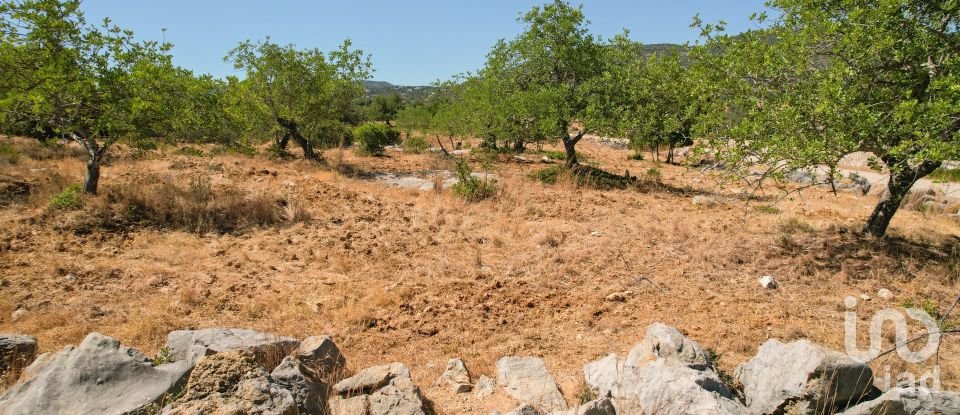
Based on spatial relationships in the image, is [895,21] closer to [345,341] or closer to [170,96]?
[345,341]

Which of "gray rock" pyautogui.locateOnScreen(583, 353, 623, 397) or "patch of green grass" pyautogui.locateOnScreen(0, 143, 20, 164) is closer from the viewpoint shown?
"gray rock" pyautogui.locateOnScreen(583, 353, 623, 397)

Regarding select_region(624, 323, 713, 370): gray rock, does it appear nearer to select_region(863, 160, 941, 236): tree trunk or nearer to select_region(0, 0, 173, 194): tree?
select_region(863, 160, 941, 236): tree trunk

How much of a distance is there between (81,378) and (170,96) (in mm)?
8049

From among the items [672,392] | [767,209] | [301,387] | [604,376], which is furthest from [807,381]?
[767,209]

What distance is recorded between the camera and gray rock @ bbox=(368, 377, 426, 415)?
382cm

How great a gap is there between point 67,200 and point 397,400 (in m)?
8.55

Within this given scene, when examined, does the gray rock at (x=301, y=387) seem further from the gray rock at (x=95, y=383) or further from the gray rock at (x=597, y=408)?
the gray rock at (x=597, y=408)

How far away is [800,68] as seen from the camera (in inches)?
288

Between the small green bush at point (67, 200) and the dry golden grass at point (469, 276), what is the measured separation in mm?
288

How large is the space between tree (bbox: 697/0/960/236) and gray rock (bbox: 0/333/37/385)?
8.58 m

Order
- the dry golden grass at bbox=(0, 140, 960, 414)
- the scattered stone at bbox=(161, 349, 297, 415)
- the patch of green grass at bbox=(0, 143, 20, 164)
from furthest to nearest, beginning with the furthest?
the patch of green grass at bbox=(0, 143, 20, 164) < the dry golden grass at bbox=(0, 140, 960, 414) < the scattered stone at bbox=(161, 349, 297, 415)

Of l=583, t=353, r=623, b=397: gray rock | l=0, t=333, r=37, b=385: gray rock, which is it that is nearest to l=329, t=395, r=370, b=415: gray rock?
l=583, t=353, r=623, b=397: gray rock

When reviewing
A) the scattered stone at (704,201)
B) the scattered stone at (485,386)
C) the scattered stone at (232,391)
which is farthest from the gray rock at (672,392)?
the scattered stone at (704,201)
